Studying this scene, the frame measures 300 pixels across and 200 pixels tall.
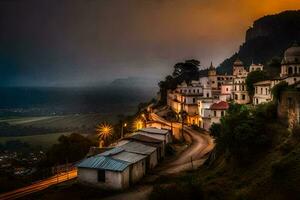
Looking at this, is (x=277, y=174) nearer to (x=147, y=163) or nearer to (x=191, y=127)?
(x=147, y=163)

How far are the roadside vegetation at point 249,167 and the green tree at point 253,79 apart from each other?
24.1m

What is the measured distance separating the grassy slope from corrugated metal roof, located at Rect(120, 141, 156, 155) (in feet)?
24.3

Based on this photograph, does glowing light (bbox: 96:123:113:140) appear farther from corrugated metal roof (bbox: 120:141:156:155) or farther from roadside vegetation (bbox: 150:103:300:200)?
roadside vegetation (bbox: 150:103:300:200)

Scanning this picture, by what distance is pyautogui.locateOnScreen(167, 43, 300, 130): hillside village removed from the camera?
1766 inches

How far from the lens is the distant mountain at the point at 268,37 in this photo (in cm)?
13850

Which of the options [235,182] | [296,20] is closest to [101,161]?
[235,182]

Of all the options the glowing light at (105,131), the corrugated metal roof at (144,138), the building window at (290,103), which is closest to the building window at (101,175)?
the corrugated metal roof at (144,138)

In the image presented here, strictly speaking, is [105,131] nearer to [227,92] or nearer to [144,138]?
[144,138]

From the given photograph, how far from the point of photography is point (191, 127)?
6331 centimetres

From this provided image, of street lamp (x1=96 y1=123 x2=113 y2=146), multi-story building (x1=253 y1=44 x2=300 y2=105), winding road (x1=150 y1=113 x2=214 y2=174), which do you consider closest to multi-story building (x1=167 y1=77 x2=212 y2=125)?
winding road (x1=150 y1=113 x2=214 y2=174)

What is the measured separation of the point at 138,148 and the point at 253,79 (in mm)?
28853

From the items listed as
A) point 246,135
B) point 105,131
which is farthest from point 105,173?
point 105,131

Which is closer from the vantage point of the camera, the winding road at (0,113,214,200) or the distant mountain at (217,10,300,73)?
the winding road at (0,113,214,200)

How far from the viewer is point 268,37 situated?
152m
